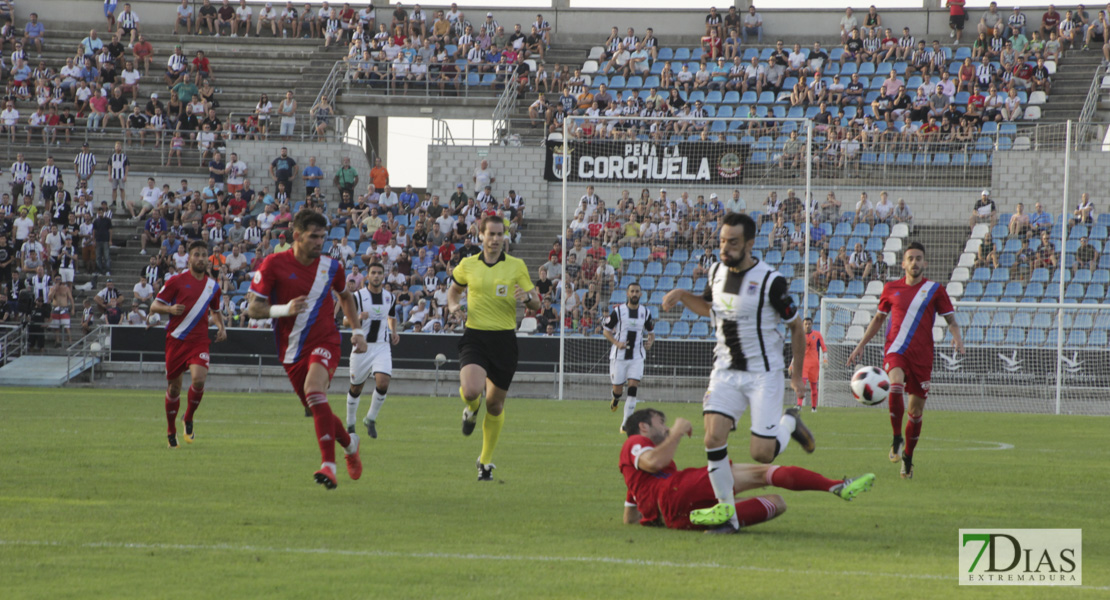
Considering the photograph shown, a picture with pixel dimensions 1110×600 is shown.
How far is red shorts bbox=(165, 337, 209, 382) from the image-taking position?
13767 mm

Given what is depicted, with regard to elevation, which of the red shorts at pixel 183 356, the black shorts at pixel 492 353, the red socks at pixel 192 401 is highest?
the black shorts at pixel 492 353

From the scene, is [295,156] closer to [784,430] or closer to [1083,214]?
[1083,214]

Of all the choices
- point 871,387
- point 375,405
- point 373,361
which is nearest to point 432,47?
point 373,361

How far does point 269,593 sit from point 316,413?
11.7ft

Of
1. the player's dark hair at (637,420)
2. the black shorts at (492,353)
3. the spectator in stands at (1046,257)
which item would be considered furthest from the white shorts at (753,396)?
the spectator in stands at (1046,257)

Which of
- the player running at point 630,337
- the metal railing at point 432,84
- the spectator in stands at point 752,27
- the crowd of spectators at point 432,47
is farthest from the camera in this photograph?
the spectator in stands at point 752,27

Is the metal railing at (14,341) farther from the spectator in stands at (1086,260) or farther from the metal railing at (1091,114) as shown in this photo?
the metal railing at (1091,114)

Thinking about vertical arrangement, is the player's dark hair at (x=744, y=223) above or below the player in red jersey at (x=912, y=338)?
above

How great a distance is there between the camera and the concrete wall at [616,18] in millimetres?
38000

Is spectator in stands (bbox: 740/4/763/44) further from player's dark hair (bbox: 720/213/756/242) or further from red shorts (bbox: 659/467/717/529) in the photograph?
red shorts (bbox: 659/467/717/529)

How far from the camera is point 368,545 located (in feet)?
22.9

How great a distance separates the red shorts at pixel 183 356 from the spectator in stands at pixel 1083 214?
64.4 feet

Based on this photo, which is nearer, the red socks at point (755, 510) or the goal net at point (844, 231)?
the red socks at point (755, 510)

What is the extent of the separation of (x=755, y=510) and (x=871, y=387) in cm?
428
